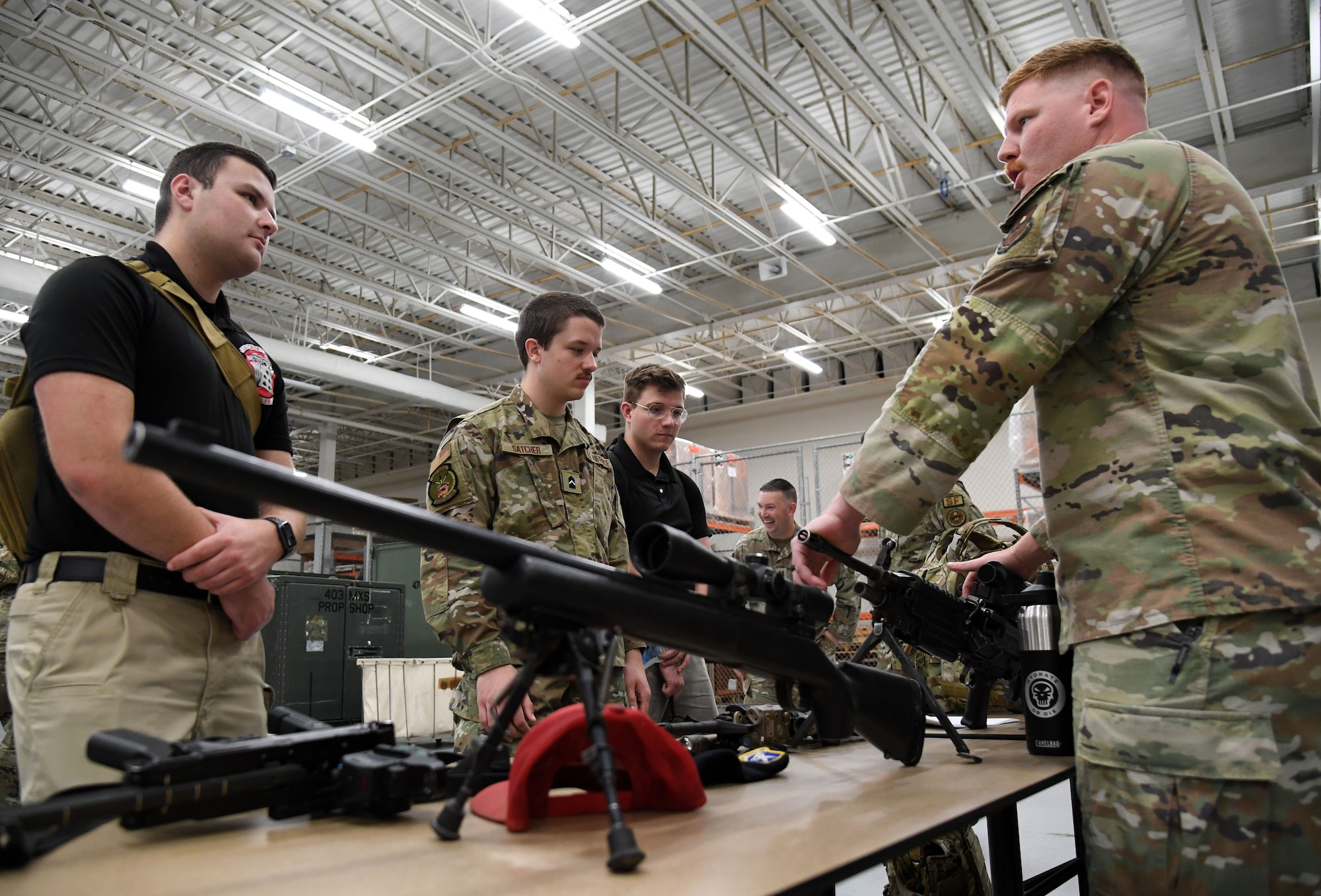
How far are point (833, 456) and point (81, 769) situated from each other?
12838 millimetres

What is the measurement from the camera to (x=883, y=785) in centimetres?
130

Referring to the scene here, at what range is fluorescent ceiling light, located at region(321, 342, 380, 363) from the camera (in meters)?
12.9

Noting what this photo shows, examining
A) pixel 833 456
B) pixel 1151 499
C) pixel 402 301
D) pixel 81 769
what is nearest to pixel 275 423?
pixel 81 769

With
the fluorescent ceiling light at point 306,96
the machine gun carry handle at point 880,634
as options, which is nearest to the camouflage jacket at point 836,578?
the machine gun carry handle at point 880,634

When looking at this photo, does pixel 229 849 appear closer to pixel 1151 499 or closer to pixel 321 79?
pixel 1151 499

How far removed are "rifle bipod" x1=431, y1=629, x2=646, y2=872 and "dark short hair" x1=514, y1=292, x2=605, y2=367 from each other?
4.68 ft

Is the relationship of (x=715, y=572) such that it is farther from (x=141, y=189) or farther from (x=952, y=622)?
(x=141, y=189)

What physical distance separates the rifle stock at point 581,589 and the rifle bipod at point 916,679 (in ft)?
0.98

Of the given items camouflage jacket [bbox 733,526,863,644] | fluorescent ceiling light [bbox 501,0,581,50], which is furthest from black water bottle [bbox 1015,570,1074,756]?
fluorescent ceiling light [bbox 501,0,581,50]

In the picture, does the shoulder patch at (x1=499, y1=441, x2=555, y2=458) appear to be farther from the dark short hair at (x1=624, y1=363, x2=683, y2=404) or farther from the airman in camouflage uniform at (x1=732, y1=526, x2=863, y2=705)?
the airman in camouflage uniform at (x1=732, y1=526, x2=863, y2=705)

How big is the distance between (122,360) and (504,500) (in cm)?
92

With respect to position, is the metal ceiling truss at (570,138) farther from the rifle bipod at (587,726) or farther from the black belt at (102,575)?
the rifle bipod at (587,726)

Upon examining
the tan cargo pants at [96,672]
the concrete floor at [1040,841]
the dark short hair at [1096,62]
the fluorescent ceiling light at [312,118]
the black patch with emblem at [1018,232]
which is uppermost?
the fluorescent ceiling light at [312,118]

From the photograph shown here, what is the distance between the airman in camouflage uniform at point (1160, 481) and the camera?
1.04 meters
